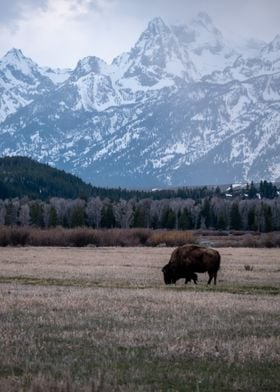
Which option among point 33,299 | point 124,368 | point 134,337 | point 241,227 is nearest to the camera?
point 124,368

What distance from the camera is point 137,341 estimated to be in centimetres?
1603

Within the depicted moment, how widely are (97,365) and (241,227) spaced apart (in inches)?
6701

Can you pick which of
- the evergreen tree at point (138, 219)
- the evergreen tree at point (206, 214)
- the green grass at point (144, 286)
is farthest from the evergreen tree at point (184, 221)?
the green grass at point (144, 286)

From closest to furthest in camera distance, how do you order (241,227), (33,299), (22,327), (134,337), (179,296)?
(134,337)
(22,327)
(33,299)
(179,296)
(241,227)

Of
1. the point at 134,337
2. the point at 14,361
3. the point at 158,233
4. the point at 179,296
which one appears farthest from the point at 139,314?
the point at 158,233

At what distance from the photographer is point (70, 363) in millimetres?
13398

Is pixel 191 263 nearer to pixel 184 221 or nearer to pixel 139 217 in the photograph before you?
pixel 139 217

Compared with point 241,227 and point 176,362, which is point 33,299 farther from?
point 241,227

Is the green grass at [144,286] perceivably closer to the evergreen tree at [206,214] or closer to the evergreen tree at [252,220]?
the evergreen tree at [252,220]

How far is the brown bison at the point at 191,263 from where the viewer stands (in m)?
36.1

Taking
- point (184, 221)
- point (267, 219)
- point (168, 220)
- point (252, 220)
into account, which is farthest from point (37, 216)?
point (267, 219)

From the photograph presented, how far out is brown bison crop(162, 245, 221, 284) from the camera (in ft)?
118

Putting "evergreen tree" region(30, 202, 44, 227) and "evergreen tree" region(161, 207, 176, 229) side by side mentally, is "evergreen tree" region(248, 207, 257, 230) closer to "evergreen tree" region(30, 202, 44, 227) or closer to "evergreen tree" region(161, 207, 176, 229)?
"evergreen tree" region(161, 207, 176, 229)

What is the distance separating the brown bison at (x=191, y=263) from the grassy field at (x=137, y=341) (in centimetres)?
710
